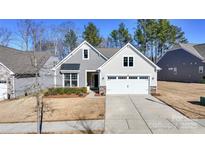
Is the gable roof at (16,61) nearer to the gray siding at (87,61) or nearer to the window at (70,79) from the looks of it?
the window at (70,79)

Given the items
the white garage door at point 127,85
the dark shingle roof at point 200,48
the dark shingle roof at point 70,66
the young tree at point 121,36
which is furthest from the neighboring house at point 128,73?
the young tree at point 121,36

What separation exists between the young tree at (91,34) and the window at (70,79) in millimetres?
22333

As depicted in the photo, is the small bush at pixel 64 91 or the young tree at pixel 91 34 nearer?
the small bush at pixel 64 91

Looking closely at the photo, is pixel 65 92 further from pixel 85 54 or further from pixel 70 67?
pixel 85 54

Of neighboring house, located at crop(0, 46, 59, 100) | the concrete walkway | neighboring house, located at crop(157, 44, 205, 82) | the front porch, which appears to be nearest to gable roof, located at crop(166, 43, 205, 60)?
neighboring house, located at crop(157, 44, 205, 82)

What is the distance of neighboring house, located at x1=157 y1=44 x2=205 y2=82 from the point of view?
34.5 metres

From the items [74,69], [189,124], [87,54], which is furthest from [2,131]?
[87,54]

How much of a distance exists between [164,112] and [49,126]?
282 inches

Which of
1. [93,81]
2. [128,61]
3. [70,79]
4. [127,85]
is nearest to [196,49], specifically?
[128,61]

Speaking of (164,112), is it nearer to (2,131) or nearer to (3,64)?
(2,131)

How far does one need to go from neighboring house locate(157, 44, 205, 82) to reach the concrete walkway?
29.6 metres

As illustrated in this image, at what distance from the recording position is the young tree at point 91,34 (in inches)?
1762

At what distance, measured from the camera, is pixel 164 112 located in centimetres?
1254
